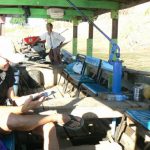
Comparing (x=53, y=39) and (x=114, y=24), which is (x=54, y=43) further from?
(x=114, y=24)

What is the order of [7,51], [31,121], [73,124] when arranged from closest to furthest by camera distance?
[31,121]
[73,124]
[7,51]

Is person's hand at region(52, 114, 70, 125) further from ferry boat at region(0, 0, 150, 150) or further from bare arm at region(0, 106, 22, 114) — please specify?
ferry boat at region(0, 0, 150, 150)

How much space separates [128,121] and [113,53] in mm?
1859

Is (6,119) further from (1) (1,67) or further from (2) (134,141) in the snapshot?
(2) (134,141)

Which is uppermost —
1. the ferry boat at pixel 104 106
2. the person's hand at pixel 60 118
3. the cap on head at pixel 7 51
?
the cap on head at pixel 7 51

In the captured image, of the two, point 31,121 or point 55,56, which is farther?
point 55,56

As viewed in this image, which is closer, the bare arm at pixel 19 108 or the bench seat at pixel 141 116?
the bare arm at pixel 19 108

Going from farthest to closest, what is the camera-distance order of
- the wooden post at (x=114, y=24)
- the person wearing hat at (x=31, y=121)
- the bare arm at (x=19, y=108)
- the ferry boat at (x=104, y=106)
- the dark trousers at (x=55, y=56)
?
the dark trousers at (x=55, y=56), the wooden post at (x=114, y=24), the ferry boat at (x=104, y=106), the bare arm at (x=19, y=108), the person wearing hat at (x=31, y=121)

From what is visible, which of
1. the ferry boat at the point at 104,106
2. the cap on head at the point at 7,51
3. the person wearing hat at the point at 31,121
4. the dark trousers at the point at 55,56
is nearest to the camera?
the person wearing hat at the point at 31,121

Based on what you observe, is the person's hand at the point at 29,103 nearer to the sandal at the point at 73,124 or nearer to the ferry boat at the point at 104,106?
the ferry boat at the point at 104,106

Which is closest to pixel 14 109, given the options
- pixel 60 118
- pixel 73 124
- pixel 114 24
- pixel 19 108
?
pixel 19 108

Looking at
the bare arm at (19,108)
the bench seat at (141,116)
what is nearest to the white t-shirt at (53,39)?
the bench seat at (141,116)

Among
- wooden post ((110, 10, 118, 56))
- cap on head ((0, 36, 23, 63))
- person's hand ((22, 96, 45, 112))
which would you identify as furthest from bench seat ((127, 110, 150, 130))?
wooden post ((110, 10, 118, 56))

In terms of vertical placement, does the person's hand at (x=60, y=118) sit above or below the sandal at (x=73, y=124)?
above
